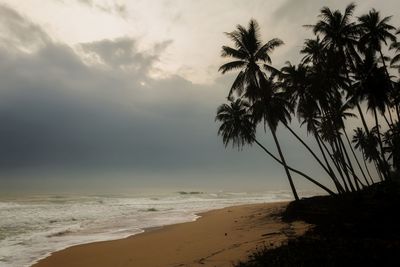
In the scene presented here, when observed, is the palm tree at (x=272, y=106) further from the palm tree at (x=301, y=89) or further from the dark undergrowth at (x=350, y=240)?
the dark undergrowth at (x=350, y=240)

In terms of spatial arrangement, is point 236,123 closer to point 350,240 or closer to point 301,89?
point 301,89

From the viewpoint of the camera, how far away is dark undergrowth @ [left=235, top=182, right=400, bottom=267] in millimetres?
6891

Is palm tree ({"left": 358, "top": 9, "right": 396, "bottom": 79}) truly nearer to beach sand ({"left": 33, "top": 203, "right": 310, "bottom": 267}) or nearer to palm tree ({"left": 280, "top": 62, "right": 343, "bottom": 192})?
palm tree ({"left": 280, "top": 62, "right": 343, "bottom": 192})

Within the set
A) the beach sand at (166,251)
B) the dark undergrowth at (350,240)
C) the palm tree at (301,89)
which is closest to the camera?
the dark undergrowth at (350,240)

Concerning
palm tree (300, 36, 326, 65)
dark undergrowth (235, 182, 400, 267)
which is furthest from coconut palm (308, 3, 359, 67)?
dark undergrowth (235, 182, 400, 267)

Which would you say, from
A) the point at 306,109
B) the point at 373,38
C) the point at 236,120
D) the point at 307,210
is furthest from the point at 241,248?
the point at 373,38

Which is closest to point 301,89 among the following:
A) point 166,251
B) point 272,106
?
point 272,106

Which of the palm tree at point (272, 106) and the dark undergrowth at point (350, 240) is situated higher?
the palm tree at point (272, 106)

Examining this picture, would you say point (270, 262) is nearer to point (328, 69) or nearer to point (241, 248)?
point (241, 248)

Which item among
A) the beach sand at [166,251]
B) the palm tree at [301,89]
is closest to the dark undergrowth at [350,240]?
the beach sand at [166,251]

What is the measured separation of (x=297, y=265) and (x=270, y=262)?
770mm

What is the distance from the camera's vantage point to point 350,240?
8.52m

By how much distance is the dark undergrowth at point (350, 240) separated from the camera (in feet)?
22.6

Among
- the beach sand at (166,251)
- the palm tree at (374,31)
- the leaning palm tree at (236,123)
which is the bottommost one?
the beach sand at (166,251)
